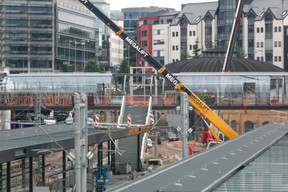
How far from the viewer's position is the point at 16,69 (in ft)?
604

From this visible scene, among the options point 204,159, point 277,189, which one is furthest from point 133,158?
point 277,189

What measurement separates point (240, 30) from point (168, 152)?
360ft

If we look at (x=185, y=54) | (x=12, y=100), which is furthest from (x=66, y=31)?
(x=12, y=100)

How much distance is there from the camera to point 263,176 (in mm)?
24969

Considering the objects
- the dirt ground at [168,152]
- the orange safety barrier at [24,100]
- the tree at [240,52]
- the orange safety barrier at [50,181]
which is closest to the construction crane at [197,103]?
the dirt ground at [168,152]

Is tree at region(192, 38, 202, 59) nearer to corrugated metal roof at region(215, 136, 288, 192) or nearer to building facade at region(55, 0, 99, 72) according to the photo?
building facade at region(55, 0, 99, 72)

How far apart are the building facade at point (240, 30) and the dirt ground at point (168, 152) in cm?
8898

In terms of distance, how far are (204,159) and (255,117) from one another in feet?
174

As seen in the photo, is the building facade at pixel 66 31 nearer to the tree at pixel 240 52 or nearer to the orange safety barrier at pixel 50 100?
the tree at pixel 240 52

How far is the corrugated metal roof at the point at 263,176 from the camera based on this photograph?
22.2m

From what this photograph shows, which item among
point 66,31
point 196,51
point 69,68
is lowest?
point 69,68

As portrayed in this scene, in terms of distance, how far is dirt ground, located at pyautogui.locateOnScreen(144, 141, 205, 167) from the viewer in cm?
7350

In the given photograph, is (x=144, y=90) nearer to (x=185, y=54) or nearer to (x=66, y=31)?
(x=185, y=54)

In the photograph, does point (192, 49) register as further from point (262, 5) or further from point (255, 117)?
point (255, 117)
